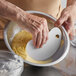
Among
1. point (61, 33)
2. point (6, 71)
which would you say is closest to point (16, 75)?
point (6, 71)

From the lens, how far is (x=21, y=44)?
76cm

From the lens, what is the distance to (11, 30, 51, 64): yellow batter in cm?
71

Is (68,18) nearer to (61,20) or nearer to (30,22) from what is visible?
(61,20)

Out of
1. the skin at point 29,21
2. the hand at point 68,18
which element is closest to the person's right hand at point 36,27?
the skin at point 29,21

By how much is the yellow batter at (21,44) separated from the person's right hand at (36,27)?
67 mm

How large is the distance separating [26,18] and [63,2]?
944 mm

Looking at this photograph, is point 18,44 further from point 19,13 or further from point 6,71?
point 6,71

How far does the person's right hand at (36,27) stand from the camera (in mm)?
670

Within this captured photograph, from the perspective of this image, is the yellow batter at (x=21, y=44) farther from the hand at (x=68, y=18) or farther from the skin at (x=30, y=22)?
the hand at (x=68, y=18)

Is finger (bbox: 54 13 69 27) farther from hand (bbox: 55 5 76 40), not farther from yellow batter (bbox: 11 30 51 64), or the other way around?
yellow batter (bbox: 11 30 51 64)

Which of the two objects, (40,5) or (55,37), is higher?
(40,5)

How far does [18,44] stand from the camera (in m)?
0.75

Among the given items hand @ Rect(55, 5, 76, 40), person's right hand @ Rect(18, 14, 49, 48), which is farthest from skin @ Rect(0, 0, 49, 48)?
hand @ Rect(55, 5, 76, 40)

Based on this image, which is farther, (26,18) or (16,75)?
(26,18)
